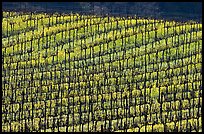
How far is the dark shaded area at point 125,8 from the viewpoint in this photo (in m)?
34.9

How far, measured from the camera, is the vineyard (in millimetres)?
27016

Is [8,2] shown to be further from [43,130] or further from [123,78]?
[43,130]

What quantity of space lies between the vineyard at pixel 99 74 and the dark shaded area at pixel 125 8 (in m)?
0.63

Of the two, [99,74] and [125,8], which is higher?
[125,8]

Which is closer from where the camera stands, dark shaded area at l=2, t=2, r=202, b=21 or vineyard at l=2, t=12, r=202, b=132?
vineyard at l=2, t=12, r=202, b=132

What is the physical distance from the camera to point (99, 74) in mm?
29969

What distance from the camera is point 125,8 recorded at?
35531 mm

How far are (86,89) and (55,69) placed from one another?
1824 mm

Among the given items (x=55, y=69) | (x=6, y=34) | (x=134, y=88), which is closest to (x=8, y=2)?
(x=6, y=34)

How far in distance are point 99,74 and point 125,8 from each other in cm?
603

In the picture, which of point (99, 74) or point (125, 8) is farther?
point (125, 8)

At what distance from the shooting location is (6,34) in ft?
109

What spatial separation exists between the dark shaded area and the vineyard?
63 cm

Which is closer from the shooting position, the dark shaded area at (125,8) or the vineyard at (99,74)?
the vineyard at (99,74)
